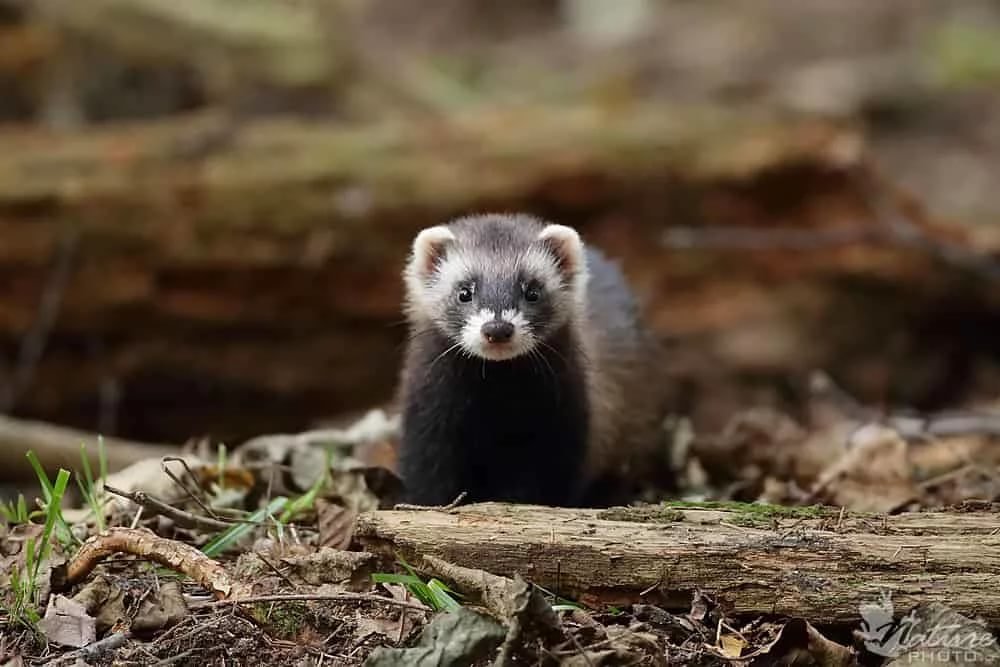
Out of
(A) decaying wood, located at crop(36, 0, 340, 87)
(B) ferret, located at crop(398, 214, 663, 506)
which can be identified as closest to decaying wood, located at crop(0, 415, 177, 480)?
(B) ferret, located at crop(398, 214, 663, 506)

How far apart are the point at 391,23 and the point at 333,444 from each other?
46.4 ft

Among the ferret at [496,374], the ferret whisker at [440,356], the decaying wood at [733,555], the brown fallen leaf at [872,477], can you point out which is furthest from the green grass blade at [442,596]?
the brown fallen leaf at [872,477]

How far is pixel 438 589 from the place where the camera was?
3.75 meters

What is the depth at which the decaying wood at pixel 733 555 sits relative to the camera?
3.69 meters

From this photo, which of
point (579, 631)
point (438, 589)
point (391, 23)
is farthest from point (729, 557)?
point (391, 23)

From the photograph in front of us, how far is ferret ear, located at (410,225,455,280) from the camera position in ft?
18.9

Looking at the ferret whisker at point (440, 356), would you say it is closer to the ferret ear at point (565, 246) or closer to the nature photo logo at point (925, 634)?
the ferret ear at point (565, 246)

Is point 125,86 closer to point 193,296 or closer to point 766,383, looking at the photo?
point 193,296

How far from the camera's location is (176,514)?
4.35 m

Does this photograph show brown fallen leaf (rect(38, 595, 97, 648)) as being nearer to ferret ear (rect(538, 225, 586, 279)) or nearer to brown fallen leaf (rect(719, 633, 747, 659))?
brown fallen leaf (rect(719, 633, 747, 659))

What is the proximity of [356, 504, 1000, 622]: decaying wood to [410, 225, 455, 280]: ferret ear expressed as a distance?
6.53 feet

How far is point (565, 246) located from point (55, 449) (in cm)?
265

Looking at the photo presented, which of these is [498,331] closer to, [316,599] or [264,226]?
[316,599]

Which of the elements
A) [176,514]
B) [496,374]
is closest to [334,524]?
[176,514]
